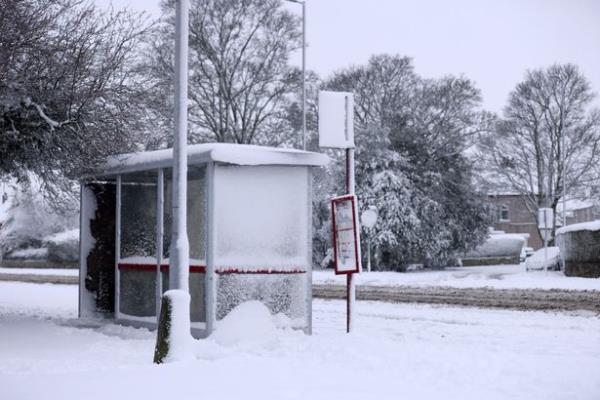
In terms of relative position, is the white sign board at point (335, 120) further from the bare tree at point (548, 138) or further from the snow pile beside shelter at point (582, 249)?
the bare tree at point (548, 138)

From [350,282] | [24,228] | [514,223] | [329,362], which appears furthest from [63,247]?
[514,223]

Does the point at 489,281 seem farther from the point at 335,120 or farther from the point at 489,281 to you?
the point at 335,120

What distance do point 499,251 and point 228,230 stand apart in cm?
4370

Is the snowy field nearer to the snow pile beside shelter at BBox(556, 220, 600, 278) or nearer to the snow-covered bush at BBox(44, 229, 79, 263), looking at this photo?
the snow pile beside shelter at BBox(556, 220, 600, 278)

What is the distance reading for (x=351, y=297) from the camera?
40.8 ft

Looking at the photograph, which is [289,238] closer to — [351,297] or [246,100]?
[351,297]

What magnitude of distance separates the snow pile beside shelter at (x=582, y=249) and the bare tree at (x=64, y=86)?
18.3 m

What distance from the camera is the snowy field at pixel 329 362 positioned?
299 inches

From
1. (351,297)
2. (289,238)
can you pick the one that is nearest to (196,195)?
(289,238)

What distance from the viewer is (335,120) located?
12.4 meters

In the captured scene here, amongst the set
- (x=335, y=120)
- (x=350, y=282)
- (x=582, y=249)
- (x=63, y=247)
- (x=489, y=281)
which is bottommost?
(x=489, y=281)

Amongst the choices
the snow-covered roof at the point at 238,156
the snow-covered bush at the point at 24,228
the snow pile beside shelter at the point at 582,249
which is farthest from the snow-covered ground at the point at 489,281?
the snow-covered bush at the point at 24,228

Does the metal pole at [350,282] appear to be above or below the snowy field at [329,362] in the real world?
above

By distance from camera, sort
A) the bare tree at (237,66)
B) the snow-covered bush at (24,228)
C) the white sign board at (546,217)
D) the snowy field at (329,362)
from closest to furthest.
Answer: the snowy field at (329,362)
the white sign board at (546,217)
the bare tree at (237,66)
the snow-covered bush at (24,228)
